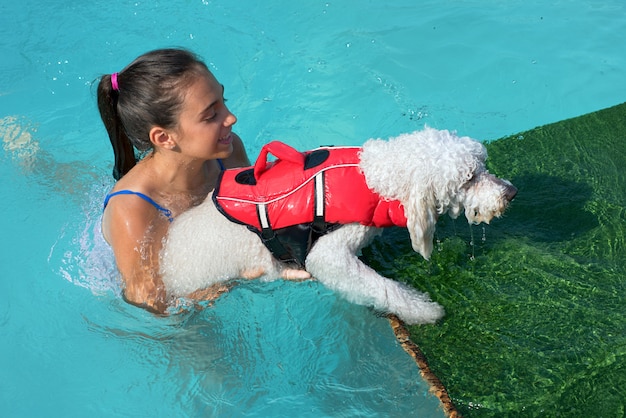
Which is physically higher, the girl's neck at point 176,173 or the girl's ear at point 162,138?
the girl's ear at point 162,138

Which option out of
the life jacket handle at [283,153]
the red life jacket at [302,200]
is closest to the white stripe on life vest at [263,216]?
the red life jacket at [302,200]

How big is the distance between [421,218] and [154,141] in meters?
1.65

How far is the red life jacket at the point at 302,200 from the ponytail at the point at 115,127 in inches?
33.0

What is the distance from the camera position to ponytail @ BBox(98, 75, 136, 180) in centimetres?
359

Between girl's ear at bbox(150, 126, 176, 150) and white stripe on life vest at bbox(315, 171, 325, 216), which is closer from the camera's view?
white stripe on life vest at bbox(315, 171, 325, 216)

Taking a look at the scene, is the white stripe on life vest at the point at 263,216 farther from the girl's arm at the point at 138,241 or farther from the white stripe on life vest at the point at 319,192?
the girl's arm at the point at 138,241

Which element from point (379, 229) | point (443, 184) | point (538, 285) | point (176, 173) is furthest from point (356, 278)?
point (176, 173)

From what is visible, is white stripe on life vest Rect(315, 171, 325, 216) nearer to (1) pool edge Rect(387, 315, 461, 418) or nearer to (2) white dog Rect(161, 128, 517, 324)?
(2) white dog Rect(161, 128, 517, 324)

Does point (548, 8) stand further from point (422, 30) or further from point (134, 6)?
point (134, 6)

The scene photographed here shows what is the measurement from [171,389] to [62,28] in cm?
542

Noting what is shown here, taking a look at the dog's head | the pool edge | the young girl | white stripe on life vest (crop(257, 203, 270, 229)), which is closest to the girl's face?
the young girl

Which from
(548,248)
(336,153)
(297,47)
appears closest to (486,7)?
(297,47)

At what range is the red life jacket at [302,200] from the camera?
3.27 m

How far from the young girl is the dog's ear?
0.80 metres
